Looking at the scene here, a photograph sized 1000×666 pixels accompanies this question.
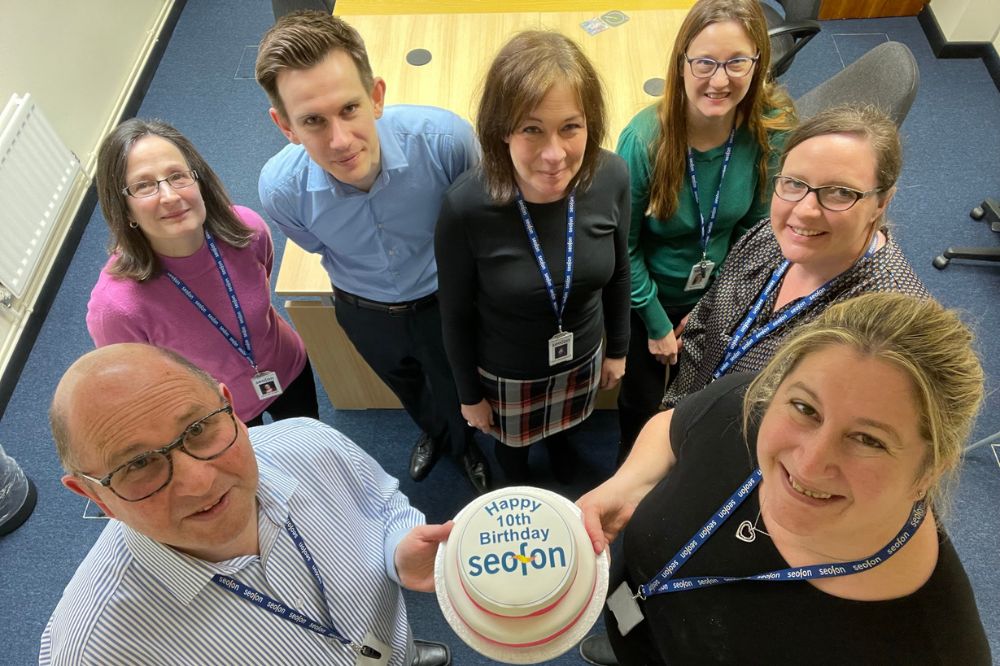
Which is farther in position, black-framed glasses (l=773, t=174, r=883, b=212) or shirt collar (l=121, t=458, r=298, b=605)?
black-framed glasses (l=773, t=174, r=883, b=212)

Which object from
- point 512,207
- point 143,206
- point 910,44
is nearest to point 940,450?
point 512,207

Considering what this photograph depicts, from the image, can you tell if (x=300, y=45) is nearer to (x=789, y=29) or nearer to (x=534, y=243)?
(x=534, y=243)

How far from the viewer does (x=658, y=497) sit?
1.37m

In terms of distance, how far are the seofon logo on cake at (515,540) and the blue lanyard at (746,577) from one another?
27 cm

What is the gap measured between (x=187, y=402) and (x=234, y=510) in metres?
0.21

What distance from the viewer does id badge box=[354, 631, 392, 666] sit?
141 cm

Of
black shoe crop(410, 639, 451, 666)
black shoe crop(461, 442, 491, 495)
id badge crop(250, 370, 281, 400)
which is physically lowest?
black shoe crop(410, 639, 451, 666)

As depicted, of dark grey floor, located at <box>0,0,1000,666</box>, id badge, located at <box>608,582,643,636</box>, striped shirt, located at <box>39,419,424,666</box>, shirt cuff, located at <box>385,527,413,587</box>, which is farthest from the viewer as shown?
dark grey floor, located at <box>0,0,1000,666</box>

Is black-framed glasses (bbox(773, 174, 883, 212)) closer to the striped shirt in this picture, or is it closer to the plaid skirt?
the plaid skirt

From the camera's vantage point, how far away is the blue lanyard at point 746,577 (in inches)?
40.7

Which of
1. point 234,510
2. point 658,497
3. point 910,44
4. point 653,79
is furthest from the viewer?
point 910,44

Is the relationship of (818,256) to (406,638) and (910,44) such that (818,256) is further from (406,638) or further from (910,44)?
(910,44)

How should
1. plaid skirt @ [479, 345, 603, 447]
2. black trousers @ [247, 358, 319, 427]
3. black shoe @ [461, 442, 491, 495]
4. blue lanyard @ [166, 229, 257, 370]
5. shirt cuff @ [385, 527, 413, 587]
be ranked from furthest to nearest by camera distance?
black shoe @ [461, 442, 491, 495], black trousers @ [247, 358, 319, 427], plaid skirt @ [479, 345, 603, 447], blue lanyard @ [166, 229, 257, 370], shirt cuff @ [385, 527, 413, 587]

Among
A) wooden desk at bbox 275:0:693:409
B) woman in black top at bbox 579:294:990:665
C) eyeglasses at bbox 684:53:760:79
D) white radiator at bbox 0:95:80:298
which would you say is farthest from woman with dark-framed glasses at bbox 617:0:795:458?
white radiator at bbox 0:95:80:298
